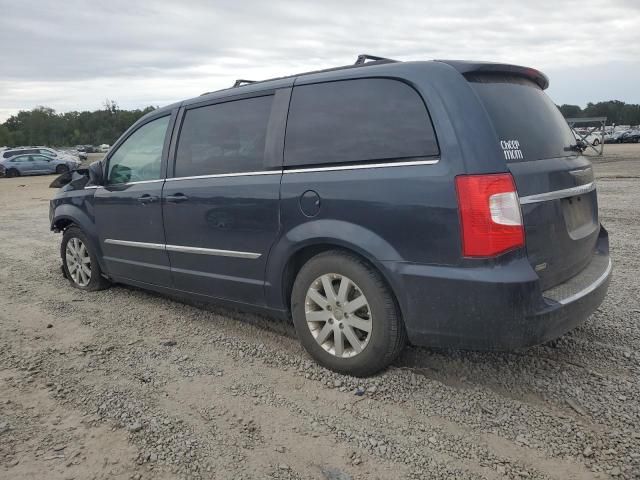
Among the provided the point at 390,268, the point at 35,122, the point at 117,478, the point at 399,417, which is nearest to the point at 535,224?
the point at 390,268

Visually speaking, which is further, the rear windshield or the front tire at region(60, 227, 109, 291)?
the front tire at region(60, 227, 109, 291)

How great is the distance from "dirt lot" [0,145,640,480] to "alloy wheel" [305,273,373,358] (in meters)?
0.22

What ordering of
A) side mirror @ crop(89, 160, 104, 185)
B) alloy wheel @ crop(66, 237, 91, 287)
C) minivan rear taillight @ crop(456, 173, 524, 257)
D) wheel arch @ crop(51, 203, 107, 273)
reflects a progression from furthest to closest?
alloy wheel @ crop(66, 237, 91, 287)
wheel arch @ crop(51, 203, 107, 273)
side mirror @ crop(89, 160, 104, 185)
minivan rear taillight @ crop(456, 173, 524, 257)

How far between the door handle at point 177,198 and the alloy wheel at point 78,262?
171 cm

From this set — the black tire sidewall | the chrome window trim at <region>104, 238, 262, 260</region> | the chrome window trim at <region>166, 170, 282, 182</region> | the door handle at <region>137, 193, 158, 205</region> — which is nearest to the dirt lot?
the chrome window trim at <region>104, 238, 262, 260</region>

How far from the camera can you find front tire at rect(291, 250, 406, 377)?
3184 millimetres

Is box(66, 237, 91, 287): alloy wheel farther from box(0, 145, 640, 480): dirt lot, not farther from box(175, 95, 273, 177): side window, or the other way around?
box(175, 95, 273, 177): side window

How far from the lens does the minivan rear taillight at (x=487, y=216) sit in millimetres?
2787

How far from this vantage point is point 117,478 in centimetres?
250

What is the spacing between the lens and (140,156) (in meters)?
4.88

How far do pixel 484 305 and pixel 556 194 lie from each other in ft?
2.66

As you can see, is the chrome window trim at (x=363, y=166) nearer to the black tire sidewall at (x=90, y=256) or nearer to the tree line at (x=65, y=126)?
the black tire sidewall at (x=90, y=256)

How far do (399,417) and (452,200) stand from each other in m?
1.20

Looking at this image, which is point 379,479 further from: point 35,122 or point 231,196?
point 35,122
